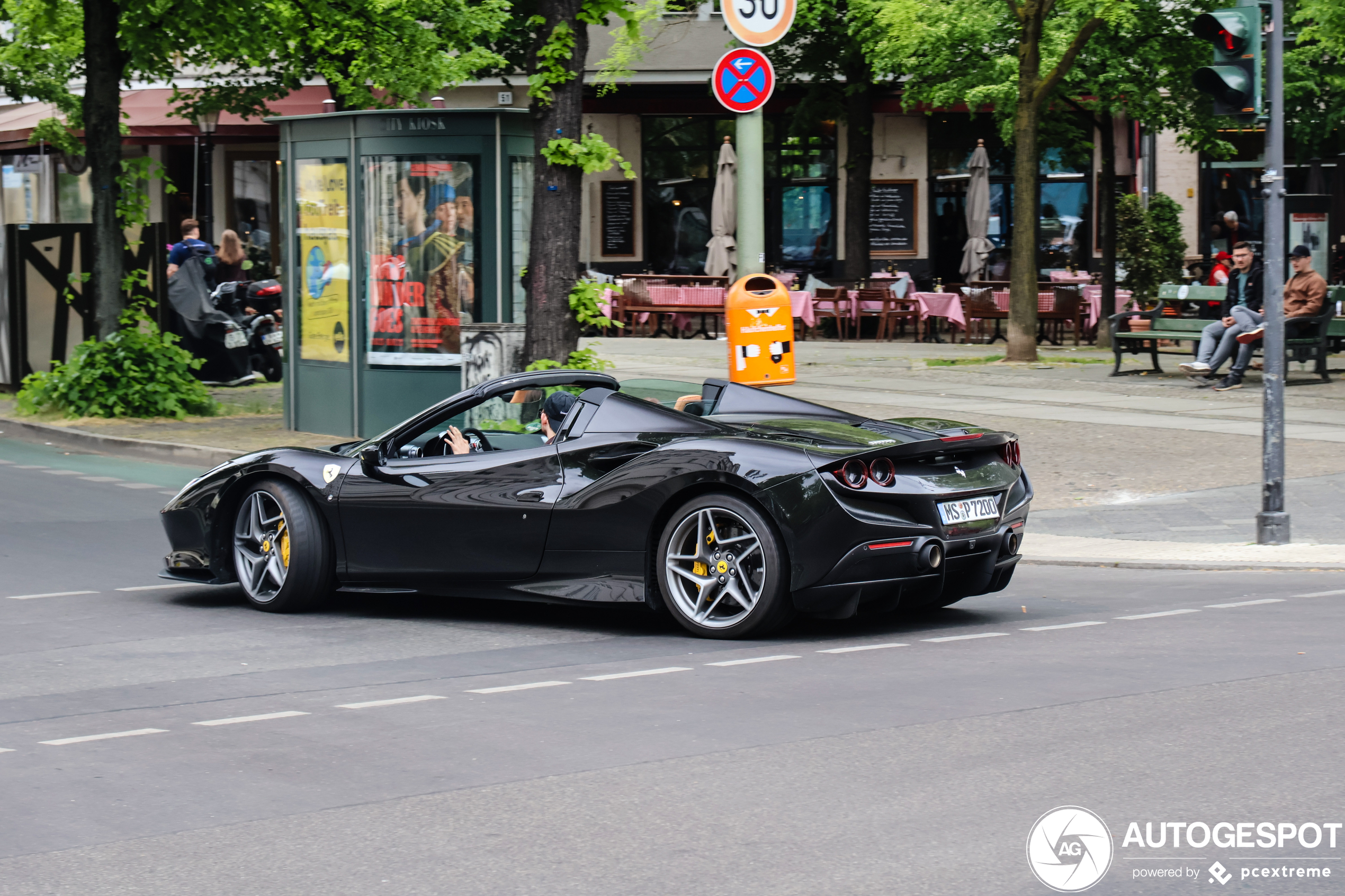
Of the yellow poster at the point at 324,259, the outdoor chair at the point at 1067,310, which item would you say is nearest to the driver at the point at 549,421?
the yellow poster at the point at 324,259

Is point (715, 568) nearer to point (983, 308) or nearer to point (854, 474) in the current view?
point (854, 474)

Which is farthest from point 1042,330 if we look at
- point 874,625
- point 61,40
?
point 874,625

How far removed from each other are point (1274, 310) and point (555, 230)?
629 centimetres

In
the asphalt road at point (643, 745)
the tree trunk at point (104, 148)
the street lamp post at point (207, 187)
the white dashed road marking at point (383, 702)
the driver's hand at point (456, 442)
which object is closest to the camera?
the asphalt road at point (643, 745)

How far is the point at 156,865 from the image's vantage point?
4660 mm

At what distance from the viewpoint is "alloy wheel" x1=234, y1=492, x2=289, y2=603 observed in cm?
898

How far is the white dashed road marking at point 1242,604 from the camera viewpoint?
8.80 m

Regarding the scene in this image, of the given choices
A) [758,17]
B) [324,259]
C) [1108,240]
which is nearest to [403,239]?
[324,259]

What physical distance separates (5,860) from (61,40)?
18.8m

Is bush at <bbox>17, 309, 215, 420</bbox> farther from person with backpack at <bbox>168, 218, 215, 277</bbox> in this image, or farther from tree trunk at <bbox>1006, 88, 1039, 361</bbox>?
tree trunk at <bbox>1006, 88, 1039, 361</bbox>

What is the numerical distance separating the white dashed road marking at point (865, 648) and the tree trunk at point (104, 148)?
13.2 meters

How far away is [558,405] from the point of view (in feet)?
28.0

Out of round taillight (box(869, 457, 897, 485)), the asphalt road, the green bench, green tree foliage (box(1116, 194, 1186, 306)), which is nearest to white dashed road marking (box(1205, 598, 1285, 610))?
the asphalt road

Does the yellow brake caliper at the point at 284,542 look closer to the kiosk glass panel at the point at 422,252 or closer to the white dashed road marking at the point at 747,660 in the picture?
the white dashed road marking at the point at 747,660
